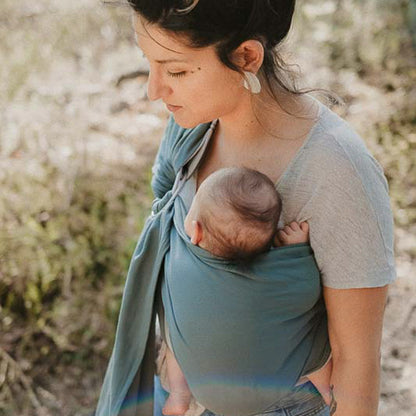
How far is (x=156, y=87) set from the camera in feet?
4.35

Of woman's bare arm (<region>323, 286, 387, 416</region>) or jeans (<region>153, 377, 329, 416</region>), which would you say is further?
jeans (<region>153, 377, 329, 416</region>)

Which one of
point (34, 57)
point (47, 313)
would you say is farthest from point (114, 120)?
point (47, 313)

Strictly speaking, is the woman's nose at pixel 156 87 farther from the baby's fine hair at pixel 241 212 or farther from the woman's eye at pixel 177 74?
the baby's fine hair at pixel 241 212

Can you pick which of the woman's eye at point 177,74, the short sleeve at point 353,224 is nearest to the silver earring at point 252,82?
the woman's eye at point 177,74

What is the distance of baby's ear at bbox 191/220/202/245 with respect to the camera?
131 centimetres

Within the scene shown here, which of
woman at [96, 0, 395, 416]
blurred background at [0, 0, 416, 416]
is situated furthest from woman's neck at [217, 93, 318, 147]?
blurred background at [0, 0, 416, 416]

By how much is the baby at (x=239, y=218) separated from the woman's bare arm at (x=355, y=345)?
151 millimetres

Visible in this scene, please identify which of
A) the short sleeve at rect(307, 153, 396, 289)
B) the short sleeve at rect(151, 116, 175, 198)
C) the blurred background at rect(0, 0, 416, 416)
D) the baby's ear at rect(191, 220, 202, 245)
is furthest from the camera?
the blurred background at rect(0, 0, 416, 416)

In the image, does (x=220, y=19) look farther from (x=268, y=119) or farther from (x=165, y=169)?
(x=165, y=169)

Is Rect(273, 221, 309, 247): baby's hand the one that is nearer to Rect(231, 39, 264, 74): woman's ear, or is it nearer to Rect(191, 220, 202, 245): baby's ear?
Rect(191, 220, 202, 245): baby's ear

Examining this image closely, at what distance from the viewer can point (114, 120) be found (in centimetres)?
404

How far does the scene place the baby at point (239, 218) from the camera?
4.13ft

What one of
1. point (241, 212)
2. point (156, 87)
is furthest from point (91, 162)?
point (241, 212)

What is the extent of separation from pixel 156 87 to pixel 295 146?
1.01ft
